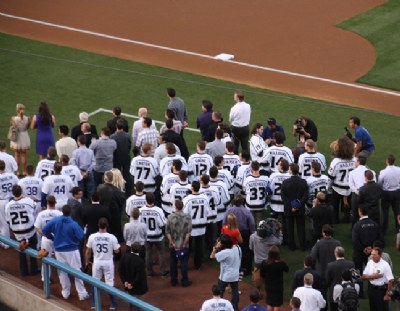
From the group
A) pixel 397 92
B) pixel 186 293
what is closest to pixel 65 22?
pixel 397 92

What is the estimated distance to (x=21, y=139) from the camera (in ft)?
70.3

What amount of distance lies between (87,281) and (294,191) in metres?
4.15

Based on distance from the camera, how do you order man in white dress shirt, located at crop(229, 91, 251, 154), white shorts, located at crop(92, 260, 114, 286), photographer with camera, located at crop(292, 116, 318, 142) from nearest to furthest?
1. white shorts, located at crop(92, 260, 114, 286)
2. photographer with camera, located at crop(292, 116, 318, 142)
3. man in white dress shirt, located at crop(229, 91, 251, 154)

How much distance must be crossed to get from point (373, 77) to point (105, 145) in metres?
9.17

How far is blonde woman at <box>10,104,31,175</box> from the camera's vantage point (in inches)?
834

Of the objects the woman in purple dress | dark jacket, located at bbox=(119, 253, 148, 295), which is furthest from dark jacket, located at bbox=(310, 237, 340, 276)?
the woman in purple dress

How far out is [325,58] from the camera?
2738 cm

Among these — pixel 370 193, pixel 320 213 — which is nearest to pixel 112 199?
pixel 320 213

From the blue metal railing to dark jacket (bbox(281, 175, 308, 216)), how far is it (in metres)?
3.99

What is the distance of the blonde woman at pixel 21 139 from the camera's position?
69.5 ft

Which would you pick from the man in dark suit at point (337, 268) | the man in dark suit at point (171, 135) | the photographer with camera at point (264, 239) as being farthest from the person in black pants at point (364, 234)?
the man in dark suit at point (171, 135)

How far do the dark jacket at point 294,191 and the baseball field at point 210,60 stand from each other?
13.2 feet

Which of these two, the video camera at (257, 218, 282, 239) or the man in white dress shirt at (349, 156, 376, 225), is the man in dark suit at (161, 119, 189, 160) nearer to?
the man in white dress shirt at (349, 156, 376, 225)

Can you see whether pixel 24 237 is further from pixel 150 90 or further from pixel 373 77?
pixel 373 77
